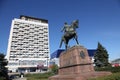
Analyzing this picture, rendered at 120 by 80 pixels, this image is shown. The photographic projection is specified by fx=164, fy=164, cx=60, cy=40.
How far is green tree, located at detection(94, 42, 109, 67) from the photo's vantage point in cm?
4747

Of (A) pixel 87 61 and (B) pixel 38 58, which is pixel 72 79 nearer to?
(A) pixel 87 61

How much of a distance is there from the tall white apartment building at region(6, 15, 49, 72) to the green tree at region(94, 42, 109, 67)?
1972 inches

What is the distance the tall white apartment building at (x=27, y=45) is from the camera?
307 feet

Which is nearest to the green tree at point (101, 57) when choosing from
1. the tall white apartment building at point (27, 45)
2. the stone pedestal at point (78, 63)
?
the stone pedestal at point (78, 63)

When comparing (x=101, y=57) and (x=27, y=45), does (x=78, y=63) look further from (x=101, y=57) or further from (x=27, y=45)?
(x=27, y=45)

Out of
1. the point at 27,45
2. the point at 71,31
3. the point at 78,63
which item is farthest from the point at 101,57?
the point at 27,45

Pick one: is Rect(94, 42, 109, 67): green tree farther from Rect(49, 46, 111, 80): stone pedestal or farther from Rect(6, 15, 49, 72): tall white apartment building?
Rect(6, 15, 49, 72): tall white apartment building

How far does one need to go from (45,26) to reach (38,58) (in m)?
23.5

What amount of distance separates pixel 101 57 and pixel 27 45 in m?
63.0

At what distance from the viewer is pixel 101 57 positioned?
1907 inches

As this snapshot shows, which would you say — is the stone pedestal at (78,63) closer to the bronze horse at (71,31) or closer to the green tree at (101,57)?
the bronze horse at (71,31)

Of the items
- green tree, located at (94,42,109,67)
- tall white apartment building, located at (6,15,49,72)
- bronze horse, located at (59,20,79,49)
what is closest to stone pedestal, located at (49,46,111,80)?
bronze horse, located at (59,20,79,49)

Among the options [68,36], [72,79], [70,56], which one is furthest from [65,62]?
[72,79]

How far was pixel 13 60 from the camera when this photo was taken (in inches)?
3708
